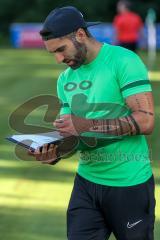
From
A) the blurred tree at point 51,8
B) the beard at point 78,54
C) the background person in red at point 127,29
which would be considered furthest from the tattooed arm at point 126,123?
the blurred tree at point 51,8

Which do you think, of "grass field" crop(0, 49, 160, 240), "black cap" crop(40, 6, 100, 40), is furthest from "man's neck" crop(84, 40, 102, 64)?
"grass field" crop(0, 49, 160, 240)

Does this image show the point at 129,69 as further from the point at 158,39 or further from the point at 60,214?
the point at 158,39

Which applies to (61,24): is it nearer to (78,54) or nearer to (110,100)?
(78,54)

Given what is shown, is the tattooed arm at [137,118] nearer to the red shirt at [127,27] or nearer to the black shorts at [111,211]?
the black shorts at [111,211]

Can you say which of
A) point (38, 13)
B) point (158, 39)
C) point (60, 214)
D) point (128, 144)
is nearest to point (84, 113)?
point (128, 144)

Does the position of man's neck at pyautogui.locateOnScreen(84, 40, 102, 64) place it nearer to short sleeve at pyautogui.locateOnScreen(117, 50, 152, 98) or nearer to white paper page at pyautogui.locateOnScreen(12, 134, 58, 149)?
short sleeve at pyautogui.locateOnScreen(117, 50, 152, 98)

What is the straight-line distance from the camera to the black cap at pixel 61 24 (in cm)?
384

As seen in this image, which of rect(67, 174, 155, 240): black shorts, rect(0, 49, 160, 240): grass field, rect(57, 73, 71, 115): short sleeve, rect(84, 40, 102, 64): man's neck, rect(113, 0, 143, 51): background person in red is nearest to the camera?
rect(84, 40, 102, 64): man's neck

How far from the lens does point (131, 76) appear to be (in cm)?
378

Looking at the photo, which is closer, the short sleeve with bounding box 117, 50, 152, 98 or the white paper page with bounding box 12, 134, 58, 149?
the short sleeve with bounding box 117, 50, 152, 98

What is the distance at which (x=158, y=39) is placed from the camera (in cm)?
3103

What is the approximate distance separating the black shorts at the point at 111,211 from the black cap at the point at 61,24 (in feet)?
3.13


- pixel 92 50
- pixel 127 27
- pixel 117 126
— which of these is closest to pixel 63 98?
pixel 92 50

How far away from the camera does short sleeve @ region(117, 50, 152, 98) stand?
12.4 ft
